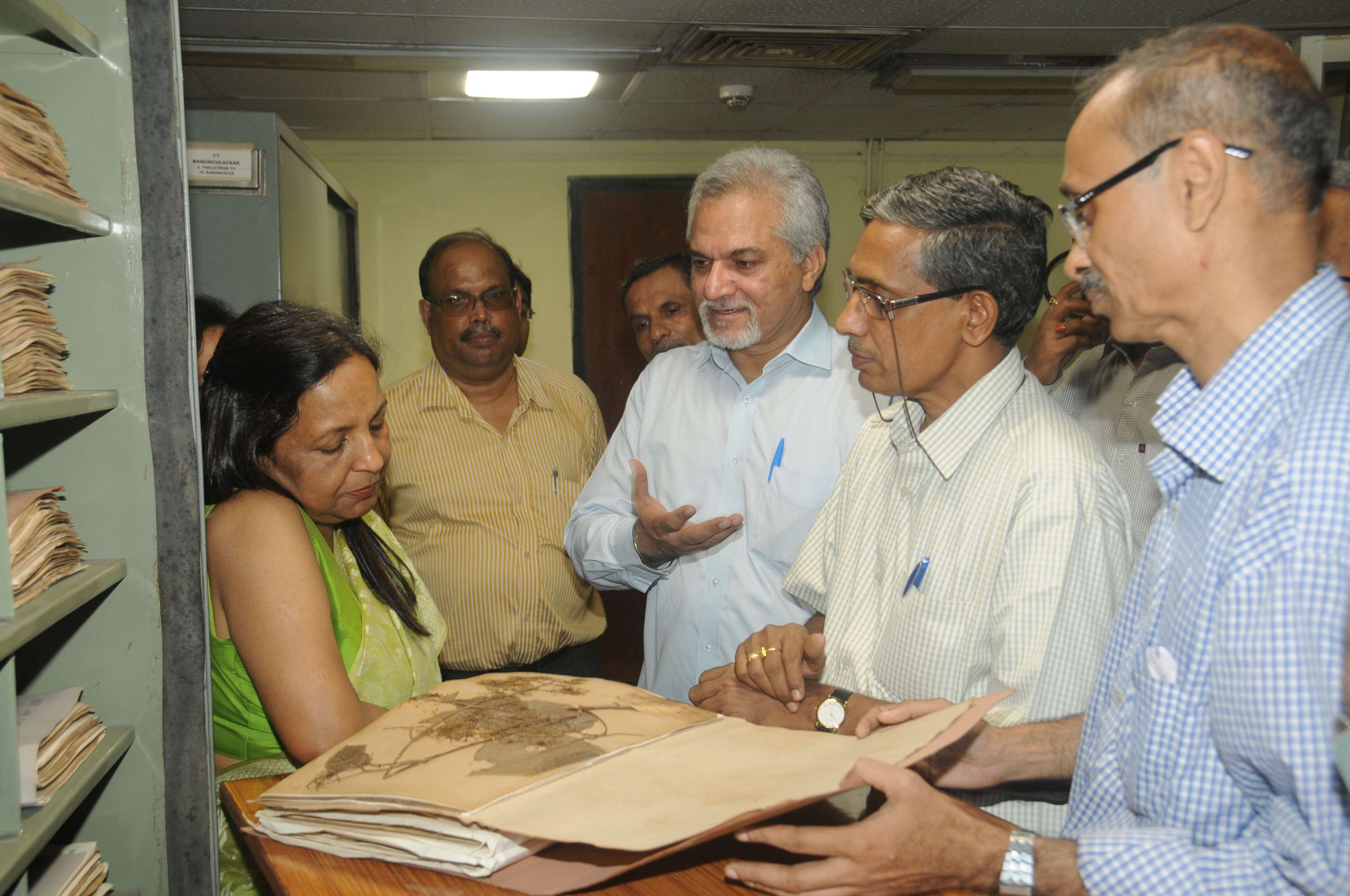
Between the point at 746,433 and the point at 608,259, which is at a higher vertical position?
the point at 608,259

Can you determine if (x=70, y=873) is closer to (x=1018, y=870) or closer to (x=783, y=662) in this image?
(x=783, y=662)

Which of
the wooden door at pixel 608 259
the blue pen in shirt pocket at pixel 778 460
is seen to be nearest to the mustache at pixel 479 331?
the blue pen in shirt pocket at pixel 778 460

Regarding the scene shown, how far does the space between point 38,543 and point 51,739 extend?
0.25 m

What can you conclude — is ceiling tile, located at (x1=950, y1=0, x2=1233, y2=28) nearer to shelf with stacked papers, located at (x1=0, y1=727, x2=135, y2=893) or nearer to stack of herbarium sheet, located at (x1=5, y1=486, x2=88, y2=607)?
stack of herbarium sheet, located at (x1=5, y1=486, x2=88, y2=607)

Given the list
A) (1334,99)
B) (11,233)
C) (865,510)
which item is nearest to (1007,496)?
(865,510)

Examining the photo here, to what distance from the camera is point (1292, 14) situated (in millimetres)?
3477

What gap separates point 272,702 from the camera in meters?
1.36

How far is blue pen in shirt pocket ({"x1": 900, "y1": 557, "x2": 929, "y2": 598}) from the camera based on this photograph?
1.42 meters

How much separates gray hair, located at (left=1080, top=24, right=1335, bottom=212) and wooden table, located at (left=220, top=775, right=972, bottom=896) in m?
0.79

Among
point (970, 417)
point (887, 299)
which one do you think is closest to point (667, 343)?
point (887, 299)

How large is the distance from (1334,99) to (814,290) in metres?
3.23

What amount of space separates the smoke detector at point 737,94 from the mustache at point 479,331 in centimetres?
191

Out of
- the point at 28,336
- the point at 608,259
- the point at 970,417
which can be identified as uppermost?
the point at 608,259

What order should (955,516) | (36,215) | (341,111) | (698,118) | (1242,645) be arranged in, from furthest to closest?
(698,118) → (341,111) → (955,516) → (36,215) → (1242,645)
